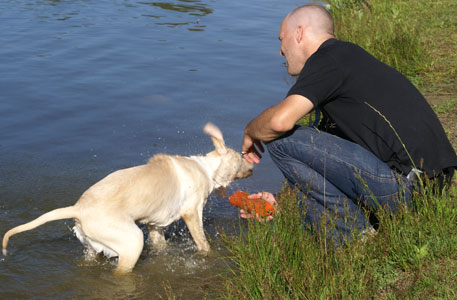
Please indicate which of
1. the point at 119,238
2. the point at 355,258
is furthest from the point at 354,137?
the point at 119,238

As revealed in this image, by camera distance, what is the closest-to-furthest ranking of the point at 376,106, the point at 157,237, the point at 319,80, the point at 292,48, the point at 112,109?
the point at 319,80 → the point at 376,106 → the point at 292,48 → the point at 157,237 → the point at 112,109

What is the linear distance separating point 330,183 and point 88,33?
955cm

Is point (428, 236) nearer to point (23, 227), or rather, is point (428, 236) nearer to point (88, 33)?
point (23, 227)

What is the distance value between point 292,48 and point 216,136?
1.19m

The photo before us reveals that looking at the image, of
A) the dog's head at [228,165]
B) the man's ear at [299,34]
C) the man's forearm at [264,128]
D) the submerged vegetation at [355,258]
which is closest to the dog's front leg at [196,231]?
the dog's head at [228,165]

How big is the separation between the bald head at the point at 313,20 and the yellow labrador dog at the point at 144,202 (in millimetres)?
1346

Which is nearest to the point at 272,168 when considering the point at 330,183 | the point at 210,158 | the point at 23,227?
the point at 210,158

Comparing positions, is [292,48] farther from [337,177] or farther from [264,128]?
[337,177]

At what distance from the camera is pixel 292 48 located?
480cm

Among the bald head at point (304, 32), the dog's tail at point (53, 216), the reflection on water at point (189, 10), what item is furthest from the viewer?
the reflection on water at point (189, 10)

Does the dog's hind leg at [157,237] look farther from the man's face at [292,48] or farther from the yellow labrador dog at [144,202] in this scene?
the man's face at [292,48]

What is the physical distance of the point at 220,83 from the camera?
10.2 metres

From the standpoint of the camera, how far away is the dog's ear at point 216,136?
17.5 feet

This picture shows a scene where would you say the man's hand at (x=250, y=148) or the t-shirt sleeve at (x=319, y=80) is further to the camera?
the man's hand at (x=250, y=148)
